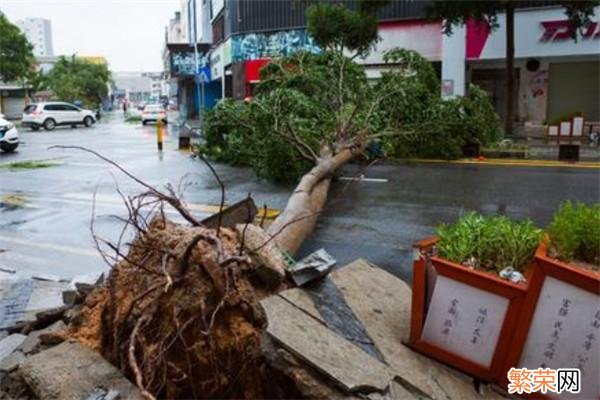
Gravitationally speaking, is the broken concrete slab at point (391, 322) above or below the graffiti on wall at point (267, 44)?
below

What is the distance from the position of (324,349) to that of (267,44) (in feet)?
85.4

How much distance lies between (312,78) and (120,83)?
12740 centimetres

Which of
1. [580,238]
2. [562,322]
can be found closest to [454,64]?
[580,238]

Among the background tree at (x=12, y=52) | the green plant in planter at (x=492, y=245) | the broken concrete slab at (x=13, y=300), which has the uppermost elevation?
the background tree at (x=12, y=52)

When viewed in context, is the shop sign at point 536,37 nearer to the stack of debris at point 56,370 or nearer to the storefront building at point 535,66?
the storefront building at point 535,66

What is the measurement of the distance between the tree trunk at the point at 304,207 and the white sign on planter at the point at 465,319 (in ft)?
4.32

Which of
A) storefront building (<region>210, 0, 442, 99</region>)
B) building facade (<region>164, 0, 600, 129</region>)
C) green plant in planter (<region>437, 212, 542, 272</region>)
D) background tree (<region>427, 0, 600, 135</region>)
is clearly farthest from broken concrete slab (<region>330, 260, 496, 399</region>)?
storefront building (<region>210, 0, 442, 99</region>)

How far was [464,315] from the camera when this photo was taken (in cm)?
337

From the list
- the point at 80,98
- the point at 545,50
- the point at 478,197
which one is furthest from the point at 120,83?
the point at 478,197

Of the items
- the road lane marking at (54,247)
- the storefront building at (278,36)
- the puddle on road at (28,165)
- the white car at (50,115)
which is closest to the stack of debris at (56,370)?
the road lane marking at (54,247)

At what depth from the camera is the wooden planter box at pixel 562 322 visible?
3.04 m

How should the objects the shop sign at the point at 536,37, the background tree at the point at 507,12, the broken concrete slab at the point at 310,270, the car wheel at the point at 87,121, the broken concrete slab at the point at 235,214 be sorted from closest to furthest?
1. the broken concrete slab at the point at 310,270
2. the broken concrete slab at the point at 235,214
3. the background tree at the point at 507,12
4. the shop sign at the point at 536,37
5. the car wheel at the point at 87,121

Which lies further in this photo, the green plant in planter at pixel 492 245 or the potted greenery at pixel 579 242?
the green plant in planter at pixel 492 245

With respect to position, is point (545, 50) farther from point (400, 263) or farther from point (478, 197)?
point (400, 263)
